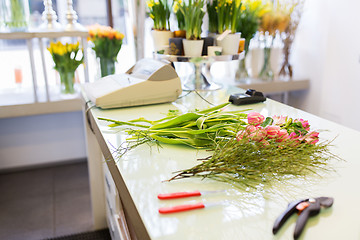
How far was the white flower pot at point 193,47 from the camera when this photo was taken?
1728mm

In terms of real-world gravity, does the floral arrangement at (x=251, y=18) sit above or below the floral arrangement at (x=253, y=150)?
above

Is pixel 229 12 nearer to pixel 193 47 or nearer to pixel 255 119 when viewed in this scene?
pixel 193 47

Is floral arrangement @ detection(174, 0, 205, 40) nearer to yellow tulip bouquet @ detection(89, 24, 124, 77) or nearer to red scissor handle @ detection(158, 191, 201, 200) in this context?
yellow tulip bouquet @ detection(89, 24, 124, 77)

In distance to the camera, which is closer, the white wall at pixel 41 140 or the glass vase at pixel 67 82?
the glass vase at pixel 67 82

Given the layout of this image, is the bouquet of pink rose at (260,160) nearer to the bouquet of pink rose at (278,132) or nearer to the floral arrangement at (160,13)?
the bouquet of pink rose at (278,132)

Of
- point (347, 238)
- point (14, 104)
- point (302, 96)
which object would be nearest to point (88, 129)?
point (14, 104)

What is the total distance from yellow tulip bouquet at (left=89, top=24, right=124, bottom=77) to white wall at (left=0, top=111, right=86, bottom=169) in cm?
77

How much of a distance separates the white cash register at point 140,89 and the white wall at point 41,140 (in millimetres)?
1209

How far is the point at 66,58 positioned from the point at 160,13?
2.08 ft

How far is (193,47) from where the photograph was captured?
1.73 meters

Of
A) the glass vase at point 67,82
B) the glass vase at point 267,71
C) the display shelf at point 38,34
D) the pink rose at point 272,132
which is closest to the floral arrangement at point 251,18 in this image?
the glass vase at point 267,71

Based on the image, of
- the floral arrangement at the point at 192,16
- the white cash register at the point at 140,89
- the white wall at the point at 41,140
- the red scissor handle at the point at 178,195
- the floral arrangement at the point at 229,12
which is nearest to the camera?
the red scissor handle at the point at 178,195

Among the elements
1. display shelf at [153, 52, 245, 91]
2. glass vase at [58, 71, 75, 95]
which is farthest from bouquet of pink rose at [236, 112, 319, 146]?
glass vase at [58, 71, 75, 95]

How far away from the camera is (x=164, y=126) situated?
1.07 metres
